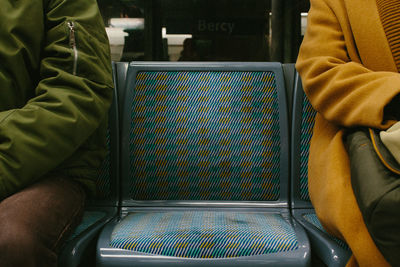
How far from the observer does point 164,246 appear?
1062mm

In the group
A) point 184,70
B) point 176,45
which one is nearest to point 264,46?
point 176,45

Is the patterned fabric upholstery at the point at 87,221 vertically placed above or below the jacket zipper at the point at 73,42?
below

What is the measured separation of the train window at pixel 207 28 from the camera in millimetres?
6258

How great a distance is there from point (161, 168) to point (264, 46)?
5.26m

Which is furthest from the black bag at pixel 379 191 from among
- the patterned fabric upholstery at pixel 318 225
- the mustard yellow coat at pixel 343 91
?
the patterned fabric upholstery at pixel 318 225

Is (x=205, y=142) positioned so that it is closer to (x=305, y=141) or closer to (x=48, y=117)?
(x=305, y=141)

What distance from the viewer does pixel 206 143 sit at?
1.54 meters

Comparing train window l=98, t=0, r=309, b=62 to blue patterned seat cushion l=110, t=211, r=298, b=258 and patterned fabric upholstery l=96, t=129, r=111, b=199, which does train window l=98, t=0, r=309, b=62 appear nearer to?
patterned fabric upholstery l=96, t=129, r=111, b=199

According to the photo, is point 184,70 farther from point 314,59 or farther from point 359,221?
point 359,221

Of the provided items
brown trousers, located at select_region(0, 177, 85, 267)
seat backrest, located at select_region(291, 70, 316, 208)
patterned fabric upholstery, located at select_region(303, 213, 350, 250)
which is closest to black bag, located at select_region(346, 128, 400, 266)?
patterned fabric upholstery, located at select_region(303, 213, 350, 250)

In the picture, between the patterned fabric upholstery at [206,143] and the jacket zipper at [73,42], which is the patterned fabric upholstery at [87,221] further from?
the jacket zipper at [73,42]

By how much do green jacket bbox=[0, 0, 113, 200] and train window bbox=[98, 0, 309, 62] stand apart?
4915 millimetres

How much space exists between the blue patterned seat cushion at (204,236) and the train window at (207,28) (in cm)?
501

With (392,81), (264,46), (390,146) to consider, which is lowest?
(264,46)
